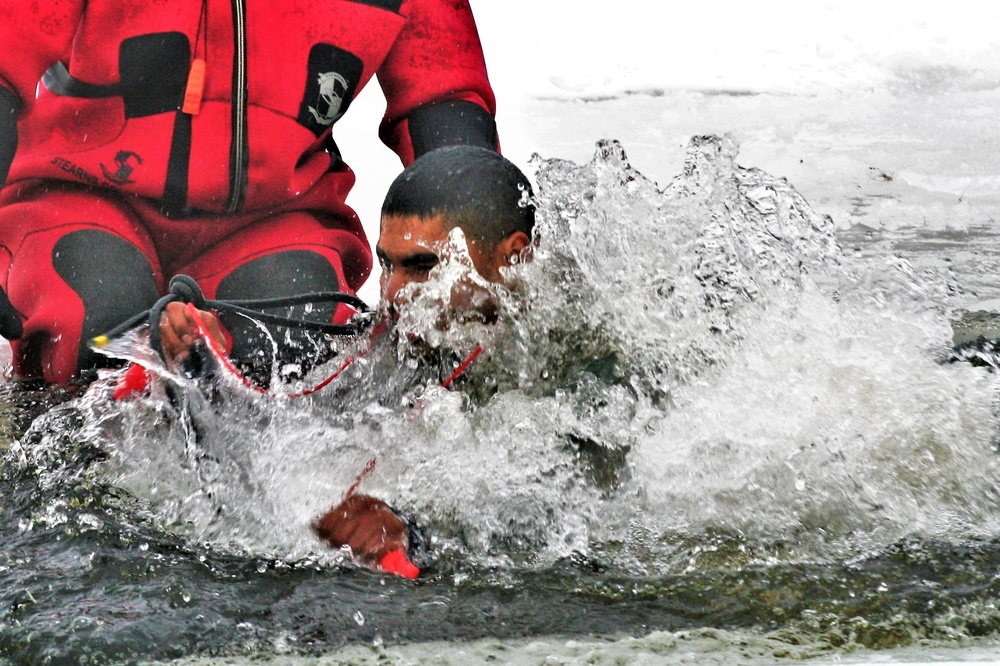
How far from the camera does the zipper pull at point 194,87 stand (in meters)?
2.52

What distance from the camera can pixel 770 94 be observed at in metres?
6.66

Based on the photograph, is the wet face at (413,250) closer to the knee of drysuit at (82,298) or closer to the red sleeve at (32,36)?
the knee of drysuit at (82,298)

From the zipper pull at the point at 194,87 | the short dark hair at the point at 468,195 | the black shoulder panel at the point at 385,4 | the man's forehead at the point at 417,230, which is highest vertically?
the black shoulder panel at the point at 385,4

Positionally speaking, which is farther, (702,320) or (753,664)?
(702,320)

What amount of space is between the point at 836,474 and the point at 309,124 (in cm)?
143

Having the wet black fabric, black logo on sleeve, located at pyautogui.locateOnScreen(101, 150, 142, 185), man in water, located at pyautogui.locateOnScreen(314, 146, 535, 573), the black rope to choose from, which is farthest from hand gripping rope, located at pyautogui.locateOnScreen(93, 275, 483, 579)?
the wet black fabric

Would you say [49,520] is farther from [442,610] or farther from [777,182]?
[777,182]

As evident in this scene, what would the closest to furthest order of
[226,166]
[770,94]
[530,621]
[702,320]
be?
1. [530,621]
2. [702,320]
3. [226,166]
4. [770,94]

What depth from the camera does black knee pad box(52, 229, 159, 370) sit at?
2.51 meters

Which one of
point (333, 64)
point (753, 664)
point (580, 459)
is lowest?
point (753, 664)

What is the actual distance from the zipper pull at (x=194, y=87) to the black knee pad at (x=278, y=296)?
383 mm

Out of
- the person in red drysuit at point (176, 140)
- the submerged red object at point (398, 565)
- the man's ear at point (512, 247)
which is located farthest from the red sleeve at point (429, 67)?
the submerged red object at point (398, 565)

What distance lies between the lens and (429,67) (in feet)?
9.20

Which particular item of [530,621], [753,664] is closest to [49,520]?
[530,621]
